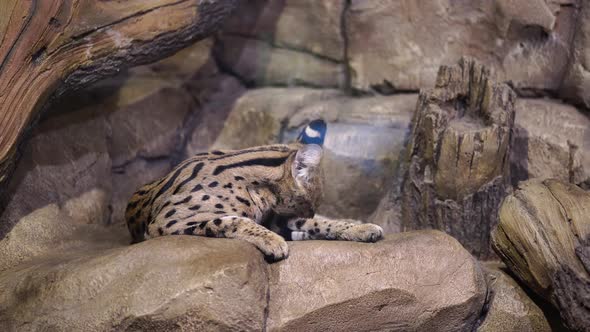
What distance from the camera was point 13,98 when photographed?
4227mm

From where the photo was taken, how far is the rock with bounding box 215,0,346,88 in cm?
633

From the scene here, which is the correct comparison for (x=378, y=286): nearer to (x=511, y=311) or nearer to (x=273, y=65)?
(x=511, y=311)

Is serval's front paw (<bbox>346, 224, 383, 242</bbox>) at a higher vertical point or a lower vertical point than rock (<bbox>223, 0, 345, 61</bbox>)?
lower

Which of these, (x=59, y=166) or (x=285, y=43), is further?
(x=285, y=43)

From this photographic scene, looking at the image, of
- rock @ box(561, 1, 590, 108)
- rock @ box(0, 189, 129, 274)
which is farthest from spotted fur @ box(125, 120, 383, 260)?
rock @ box(561, 1, 590, 108)

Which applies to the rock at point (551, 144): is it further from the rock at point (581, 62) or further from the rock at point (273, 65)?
the rock at point (273, 65)

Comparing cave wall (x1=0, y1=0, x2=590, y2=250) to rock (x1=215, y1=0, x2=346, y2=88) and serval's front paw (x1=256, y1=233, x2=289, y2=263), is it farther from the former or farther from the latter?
serval's front paw (x1=256, y1=233, x2=289, y2=263)

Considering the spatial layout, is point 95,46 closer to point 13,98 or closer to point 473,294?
point 13,98

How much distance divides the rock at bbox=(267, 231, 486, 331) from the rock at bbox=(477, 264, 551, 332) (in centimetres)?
16

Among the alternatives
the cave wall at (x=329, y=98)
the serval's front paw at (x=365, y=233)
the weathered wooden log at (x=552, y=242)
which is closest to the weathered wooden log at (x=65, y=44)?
the cave wall at (x=329, y=98)

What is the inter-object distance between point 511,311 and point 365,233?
1.02 meters

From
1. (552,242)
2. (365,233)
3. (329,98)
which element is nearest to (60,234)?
(365,233)

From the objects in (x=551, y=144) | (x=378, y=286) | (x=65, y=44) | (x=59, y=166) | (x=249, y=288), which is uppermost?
(x=65, y=44)

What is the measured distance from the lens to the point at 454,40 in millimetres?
5883
